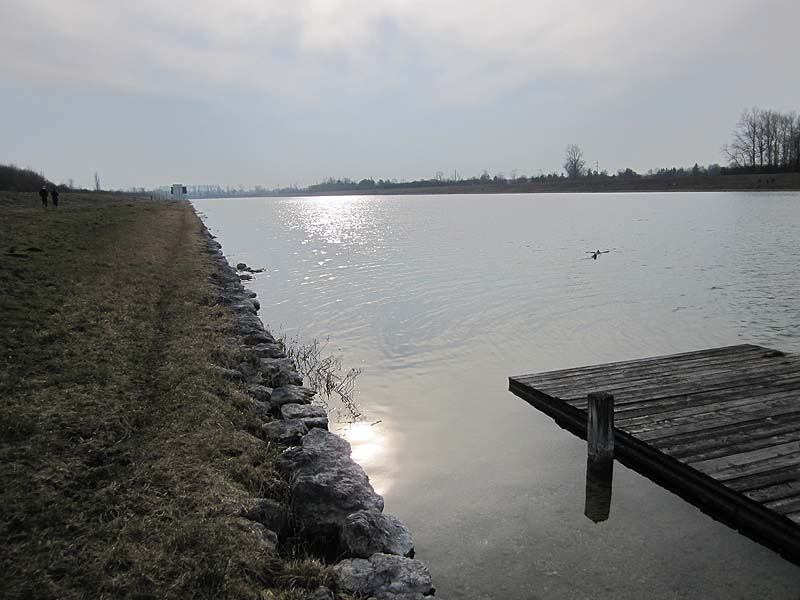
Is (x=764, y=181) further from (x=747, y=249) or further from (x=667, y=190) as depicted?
(x=747, y=249)

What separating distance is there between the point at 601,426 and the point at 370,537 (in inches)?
117

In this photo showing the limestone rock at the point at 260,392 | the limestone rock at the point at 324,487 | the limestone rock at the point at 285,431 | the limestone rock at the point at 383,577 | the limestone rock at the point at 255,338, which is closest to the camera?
the limestone rock at the point at 383,577

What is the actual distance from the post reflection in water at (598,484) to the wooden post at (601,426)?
86mm

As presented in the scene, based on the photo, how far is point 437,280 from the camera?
827 inches

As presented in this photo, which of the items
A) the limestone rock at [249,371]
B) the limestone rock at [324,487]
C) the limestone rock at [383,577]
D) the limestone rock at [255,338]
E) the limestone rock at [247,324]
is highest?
the limestone rock at [247,324]

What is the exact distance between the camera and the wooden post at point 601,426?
5.70 m

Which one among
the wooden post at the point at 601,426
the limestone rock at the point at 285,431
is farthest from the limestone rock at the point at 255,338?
the wooden post at the point at 601,426

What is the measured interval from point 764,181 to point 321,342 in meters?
92.1

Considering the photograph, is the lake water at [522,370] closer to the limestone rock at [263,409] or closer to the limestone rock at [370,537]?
the limestone rock at [370,537]

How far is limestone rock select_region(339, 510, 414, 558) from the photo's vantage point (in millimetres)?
4152

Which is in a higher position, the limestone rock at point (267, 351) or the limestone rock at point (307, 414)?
the limestone rock at point (267, 351)

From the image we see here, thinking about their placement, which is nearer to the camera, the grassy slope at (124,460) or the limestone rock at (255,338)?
the grassy slope at (124,460)

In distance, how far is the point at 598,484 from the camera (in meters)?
6.00

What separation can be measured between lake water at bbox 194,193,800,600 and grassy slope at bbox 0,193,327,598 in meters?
1.79
